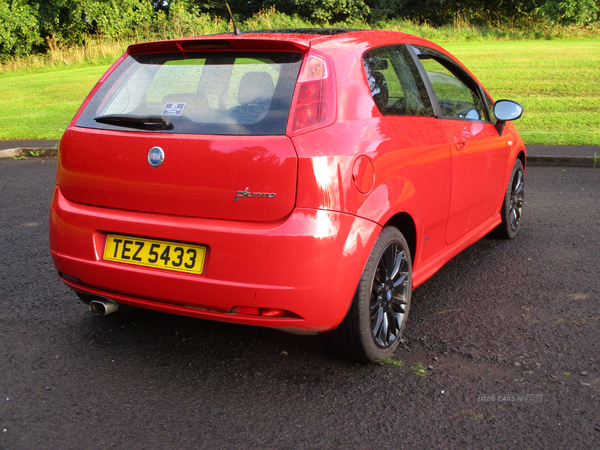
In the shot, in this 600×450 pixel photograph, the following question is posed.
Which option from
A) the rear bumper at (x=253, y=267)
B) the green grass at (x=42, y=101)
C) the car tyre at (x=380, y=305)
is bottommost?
the green grass at (x=42, y=101)

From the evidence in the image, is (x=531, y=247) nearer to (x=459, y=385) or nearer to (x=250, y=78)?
(x=459, y=385)

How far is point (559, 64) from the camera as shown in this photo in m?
17.3

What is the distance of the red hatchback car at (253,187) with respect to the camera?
255 cm

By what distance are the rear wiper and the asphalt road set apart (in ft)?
4.04

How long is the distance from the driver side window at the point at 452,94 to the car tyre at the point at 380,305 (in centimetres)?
118

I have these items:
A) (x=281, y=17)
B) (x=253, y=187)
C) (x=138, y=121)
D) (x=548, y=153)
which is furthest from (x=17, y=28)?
(x=253, y=187)

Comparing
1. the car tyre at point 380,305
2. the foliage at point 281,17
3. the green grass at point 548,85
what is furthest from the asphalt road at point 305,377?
the foliage at point 281,17

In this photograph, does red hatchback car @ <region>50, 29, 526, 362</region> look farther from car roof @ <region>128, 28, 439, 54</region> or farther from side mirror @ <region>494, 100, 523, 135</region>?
side mirror @ <region>494, 100, 523, 135</region>

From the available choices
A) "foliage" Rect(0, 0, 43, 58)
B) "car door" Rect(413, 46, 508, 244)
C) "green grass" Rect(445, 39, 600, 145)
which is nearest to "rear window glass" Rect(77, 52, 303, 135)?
"car door" Rect(413, 46, 508, 244)

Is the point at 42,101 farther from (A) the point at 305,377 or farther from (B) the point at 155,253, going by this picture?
(A) the point at 305,377

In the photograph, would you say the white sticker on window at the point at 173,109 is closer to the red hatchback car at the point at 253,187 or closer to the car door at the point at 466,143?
the red hatchback car at the point at 253,187

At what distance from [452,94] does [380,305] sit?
1.87m

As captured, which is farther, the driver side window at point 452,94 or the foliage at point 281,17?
the foliage at point 281,17

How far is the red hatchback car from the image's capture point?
8.38 feet
